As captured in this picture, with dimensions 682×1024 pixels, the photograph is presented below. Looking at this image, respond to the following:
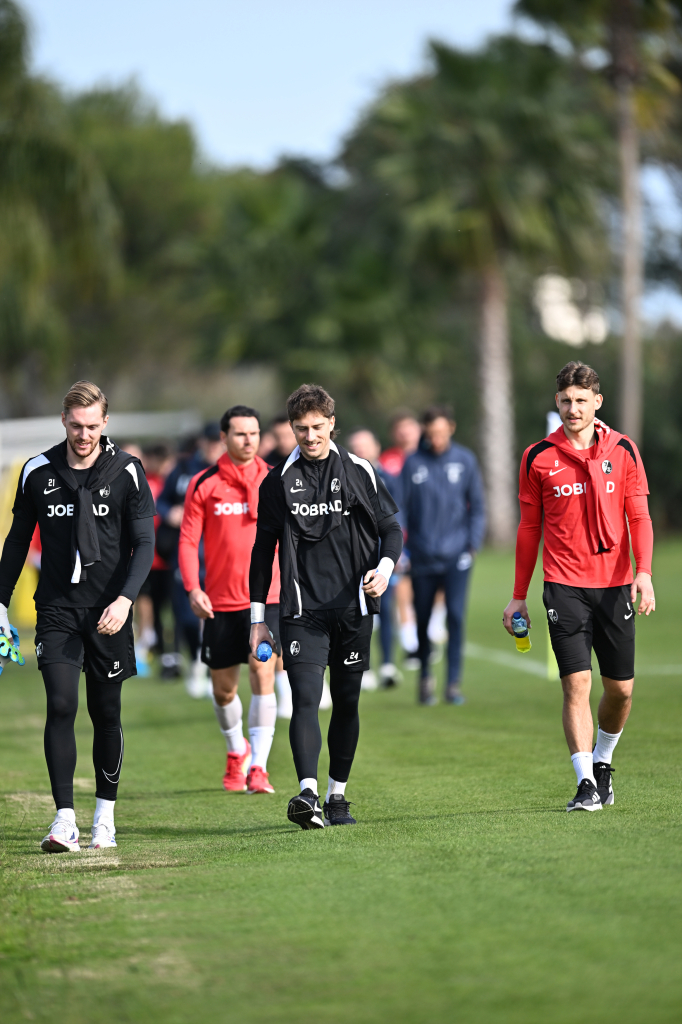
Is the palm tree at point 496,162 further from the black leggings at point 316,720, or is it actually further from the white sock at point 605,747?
Result: the black leggings at point 316,720

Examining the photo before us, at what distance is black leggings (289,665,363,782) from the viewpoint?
21.3 ft

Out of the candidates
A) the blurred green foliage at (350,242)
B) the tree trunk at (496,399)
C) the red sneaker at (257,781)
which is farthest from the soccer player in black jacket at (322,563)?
the tree trunk at (496,399)

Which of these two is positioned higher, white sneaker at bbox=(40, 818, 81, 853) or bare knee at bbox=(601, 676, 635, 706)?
bare knee at bbox=(601, 676, 635, 706)

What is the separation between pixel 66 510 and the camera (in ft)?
21.4

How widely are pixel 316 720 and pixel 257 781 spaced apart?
5.31ft

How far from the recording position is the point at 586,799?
657 cm

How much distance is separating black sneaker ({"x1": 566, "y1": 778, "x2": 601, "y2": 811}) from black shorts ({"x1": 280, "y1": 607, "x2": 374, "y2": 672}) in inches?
47.6

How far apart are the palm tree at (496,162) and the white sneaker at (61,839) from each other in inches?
1044

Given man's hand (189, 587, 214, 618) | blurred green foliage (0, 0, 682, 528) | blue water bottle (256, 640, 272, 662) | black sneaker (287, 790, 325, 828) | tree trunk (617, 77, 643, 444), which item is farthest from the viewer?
tree trunk (617, 77, 643, 444)

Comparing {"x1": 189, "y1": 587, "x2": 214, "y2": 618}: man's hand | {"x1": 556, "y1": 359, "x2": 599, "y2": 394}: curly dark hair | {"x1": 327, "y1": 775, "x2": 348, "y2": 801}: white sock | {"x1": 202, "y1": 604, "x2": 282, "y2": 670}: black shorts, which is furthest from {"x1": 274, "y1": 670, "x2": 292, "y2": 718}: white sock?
{"x1": 556, "y1": 359, "x2": 599, "y2": 394}: curly dark hair

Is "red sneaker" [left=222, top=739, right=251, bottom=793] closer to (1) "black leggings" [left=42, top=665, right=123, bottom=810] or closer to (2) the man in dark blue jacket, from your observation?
(1) "black leggings" [left=42, top=665, right=123, bottom=810]

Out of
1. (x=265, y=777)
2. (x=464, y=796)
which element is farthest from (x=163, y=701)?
(x=464, y=796)

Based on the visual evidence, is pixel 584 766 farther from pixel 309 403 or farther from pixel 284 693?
pixel 284 693

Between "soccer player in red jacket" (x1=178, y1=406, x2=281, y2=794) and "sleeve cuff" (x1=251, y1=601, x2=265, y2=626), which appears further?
"soccer player in red jacket" (x1=178, y1=406, x2=281, y2=794)
